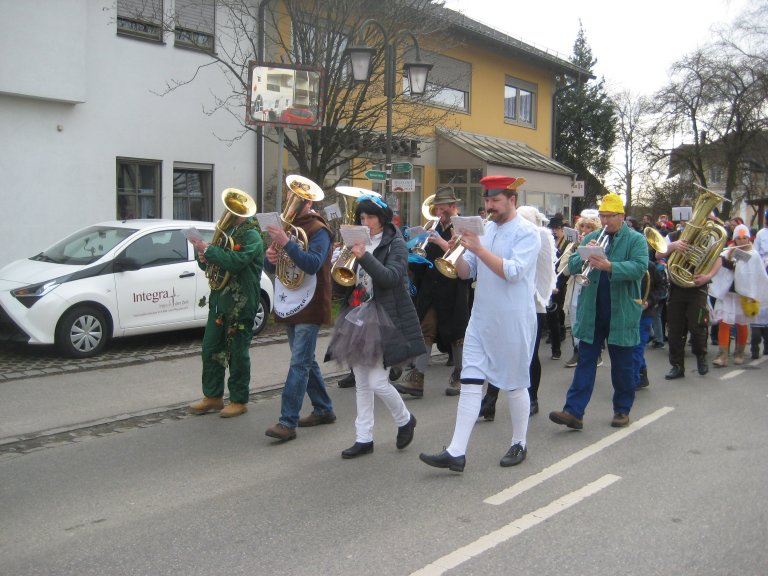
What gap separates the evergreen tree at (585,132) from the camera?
42719mm

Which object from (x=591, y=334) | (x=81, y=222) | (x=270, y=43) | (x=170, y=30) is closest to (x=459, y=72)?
(x=270, y=43)

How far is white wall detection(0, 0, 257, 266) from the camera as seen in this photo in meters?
→ 12.8

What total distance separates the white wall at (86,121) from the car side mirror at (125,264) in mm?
4404

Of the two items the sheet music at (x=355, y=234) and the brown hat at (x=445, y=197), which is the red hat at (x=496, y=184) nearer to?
the sheet music at (x=355, y=234)

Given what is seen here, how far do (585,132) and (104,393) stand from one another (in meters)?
39.1

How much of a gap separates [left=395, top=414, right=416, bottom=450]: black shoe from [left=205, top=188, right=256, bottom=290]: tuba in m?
1.97

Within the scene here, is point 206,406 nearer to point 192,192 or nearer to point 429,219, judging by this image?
point 429,219

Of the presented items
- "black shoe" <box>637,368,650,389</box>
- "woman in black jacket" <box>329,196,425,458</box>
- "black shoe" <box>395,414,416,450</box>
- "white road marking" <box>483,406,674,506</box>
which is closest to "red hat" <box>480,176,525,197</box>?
"woman in black jacket" <box>329,196,425,458</box>

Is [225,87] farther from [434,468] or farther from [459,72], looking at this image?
[434,468]

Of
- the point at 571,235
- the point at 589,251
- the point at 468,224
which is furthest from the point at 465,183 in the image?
the point at 468,224

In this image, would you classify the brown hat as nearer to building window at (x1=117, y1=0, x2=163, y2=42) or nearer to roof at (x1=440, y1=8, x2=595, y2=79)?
building window at (x1=117, y1=0, x2=163, y2=42)

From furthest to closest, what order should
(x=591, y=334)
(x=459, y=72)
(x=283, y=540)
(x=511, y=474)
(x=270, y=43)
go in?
(x=459, y=72)
(x=270, y=43)
(x=591, y=334)
(x=511, y=474)
(x=283, y=540)

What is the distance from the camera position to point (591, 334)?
6.50 metres

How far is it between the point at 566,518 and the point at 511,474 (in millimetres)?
865
